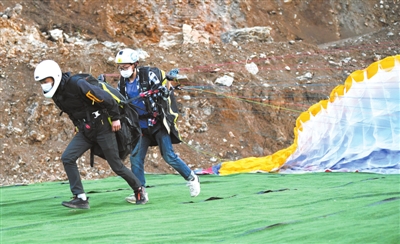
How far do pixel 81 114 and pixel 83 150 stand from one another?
0.39 meters

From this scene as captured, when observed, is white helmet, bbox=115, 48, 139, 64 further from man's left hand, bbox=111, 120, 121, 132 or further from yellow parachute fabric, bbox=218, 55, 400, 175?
yellow parachute fabric, bbox=218, 55, 400, 175

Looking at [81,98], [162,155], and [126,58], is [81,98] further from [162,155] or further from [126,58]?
[162,155]

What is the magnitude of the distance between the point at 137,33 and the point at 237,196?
43.0 ft

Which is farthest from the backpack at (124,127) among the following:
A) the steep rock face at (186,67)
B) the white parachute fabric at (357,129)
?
the steep rock face at (186,67)

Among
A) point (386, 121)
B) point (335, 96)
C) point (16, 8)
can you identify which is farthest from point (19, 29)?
point (386, 121)

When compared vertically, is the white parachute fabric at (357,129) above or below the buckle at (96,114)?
below

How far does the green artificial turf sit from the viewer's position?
488cm

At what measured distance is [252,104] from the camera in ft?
Result: 55.4

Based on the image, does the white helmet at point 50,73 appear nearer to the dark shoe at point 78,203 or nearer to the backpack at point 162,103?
the backpack at point 162,103

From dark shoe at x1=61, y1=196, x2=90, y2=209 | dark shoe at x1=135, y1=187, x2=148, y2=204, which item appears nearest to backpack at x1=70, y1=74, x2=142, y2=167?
dark shoe at x1=135, y1=187, x2=148, y2=204

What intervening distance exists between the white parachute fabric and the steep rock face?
170 inches

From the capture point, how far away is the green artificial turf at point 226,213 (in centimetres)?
488

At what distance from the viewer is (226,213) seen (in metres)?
6.28

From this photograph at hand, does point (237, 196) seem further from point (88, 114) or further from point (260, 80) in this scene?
point (260, 80)
